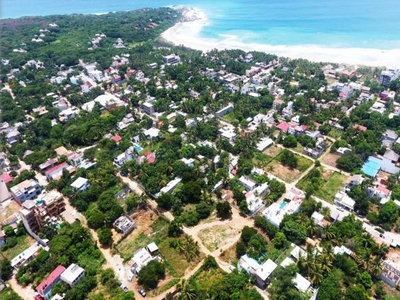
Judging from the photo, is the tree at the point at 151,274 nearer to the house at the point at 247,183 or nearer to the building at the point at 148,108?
the house at the point at 247,183

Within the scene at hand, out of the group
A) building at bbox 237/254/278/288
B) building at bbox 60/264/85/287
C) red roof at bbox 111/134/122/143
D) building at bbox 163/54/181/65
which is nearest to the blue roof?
building at bbox 237/254/278/288

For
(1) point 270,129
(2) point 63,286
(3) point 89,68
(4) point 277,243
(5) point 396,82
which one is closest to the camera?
(2) point 63,286

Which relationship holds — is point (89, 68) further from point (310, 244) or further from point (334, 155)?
point (310, 244)

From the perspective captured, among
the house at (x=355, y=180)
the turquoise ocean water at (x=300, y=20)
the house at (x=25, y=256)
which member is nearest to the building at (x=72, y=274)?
the house at (x=25, y=256)

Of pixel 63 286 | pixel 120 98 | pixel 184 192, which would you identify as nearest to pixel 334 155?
pixel 184 192

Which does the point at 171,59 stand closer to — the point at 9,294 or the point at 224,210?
the point at 224,210

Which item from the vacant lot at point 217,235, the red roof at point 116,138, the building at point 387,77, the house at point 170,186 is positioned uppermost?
the building at point 387,77
